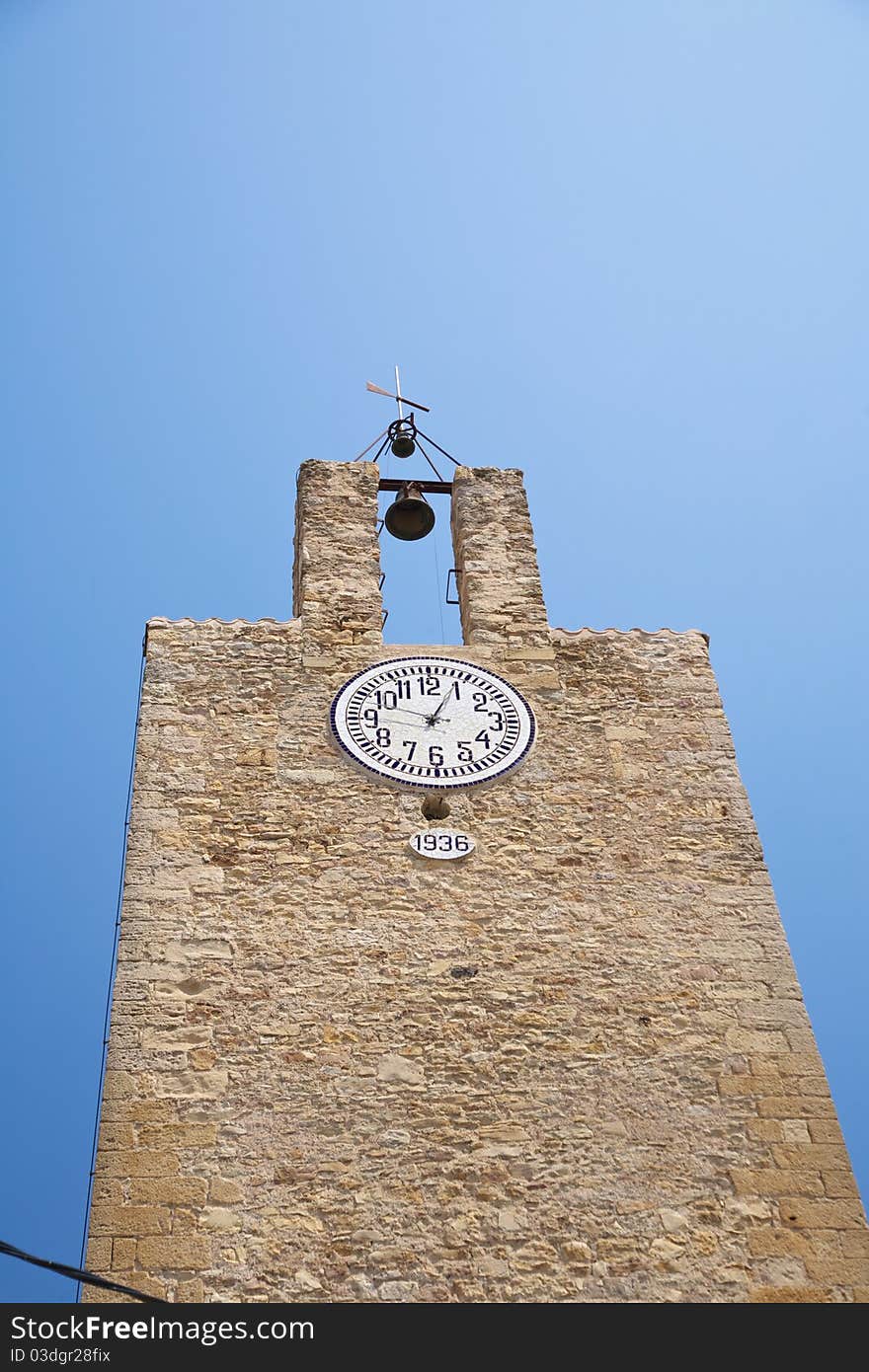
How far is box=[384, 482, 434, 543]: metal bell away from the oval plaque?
273 centimetres

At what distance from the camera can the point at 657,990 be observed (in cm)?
678

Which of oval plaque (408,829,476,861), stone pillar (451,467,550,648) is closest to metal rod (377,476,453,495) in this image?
stone pillar (451,467,550,648)

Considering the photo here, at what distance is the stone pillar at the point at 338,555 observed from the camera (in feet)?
27.3

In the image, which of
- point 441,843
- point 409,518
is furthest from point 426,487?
point 441,843

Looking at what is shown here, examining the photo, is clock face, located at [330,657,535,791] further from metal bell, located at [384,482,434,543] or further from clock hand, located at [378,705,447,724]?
metal bell, located at [384,482,434,543]

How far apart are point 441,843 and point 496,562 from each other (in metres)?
2.40

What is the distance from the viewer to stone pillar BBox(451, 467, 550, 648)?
850 centimetres

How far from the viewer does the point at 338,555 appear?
28.7ft

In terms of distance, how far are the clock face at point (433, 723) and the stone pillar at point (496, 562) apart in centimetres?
44

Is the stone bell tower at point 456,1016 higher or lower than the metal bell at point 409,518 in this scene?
lower

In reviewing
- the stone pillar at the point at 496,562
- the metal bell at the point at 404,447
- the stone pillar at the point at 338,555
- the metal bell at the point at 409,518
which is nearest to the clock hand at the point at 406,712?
the stone pillar at the point at 338,555

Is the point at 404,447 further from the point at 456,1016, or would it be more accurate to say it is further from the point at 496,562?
the point at 456,1016

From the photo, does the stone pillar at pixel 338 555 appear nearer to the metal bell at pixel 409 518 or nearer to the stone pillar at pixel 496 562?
the metal bell at pixel 409 518
